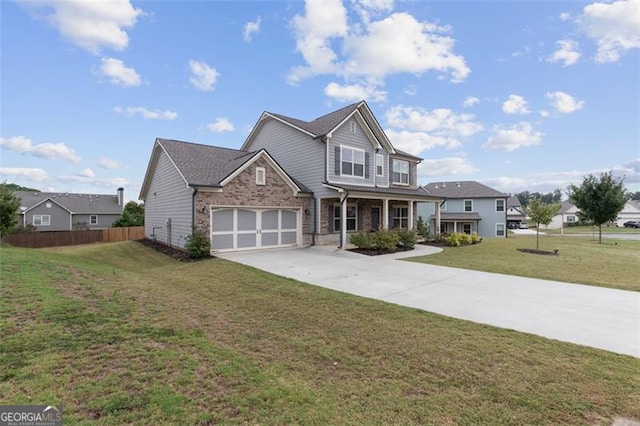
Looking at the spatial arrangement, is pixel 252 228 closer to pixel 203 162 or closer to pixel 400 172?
pixel 203 162

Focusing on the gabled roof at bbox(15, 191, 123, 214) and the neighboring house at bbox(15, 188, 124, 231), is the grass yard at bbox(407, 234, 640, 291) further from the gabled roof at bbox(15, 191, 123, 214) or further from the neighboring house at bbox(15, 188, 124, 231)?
the gabled roof at bbox(15, 191, 123, 214)

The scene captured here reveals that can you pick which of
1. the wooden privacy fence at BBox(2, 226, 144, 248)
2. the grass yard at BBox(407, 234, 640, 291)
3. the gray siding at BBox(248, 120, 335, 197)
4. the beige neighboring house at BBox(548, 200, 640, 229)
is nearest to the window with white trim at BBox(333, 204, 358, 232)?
the gray siding at BBox(248, 120, 335, 197)

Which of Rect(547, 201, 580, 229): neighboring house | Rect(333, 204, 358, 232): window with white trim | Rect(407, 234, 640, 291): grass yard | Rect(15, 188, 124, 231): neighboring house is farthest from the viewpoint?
Rect(547, 201, 580, 229): neighboring house

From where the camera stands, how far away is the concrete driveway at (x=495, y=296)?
5.34 m

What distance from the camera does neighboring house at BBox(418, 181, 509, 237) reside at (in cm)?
3478

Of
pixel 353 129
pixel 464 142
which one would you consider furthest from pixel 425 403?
pixel 464 142

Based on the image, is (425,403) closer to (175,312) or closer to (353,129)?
(175,312)

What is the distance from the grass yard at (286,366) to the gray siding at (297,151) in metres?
11.9

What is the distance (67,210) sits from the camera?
129 feet

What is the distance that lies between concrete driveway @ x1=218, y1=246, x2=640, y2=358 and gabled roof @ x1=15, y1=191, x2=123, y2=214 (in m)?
40.1

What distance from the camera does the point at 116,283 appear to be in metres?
8.00

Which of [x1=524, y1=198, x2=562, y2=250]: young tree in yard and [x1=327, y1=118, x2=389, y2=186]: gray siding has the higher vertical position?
[x1=327, y1=118, x2=389, y2=186]: gray siding

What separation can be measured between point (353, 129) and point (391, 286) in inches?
495

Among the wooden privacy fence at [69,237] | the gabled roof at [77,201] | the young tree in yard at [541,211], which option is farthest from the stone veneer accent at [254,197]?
the gabled roof at [77,201]
